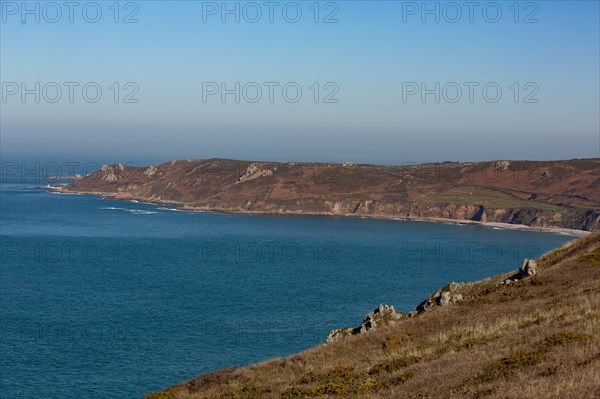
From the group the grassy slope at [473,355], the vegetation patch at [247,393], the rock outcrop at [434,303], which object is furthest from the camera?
the rock outcrop at [434,303]

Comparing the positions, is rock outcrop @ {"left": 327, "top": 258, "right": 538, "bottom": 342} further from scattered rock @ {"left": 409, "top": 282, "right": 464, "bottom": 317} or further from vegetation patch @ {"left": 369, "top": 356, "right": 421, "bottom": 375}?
vegetation patch @ {"left": 369, "top": 356, "right": 421, "bottom": 375}

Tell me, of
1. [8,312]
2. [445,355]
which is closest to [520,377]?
[445,355]

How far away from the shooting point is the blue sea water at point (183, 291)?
6438cm

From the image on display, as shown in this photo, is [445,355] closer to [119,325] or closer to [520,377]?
[520,377]

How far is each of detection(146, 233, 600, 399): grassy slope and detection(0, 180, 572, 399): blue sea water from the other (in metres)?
29.8

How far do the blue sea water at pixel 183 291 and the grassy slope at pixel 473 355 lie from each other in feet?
97.7

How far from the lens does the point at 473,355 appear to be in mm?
23781

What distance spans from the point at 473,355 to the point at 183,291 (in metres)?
83.5

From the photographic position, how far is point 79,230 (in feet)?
599

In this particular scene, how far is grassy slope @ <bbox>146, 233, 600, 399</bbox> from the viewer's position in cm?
1873

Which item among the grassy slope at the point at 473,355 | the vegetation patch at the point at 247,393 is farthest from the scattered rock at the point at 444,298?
the vegetation patch at the point at 247,393

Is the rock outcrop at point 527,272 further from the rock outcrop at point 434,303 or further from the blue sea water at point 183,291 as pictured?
the blue sea water at point 183,291

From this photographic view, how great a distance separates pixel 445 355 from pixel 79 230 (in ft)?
560

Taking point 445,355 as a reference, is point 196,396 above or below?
below
